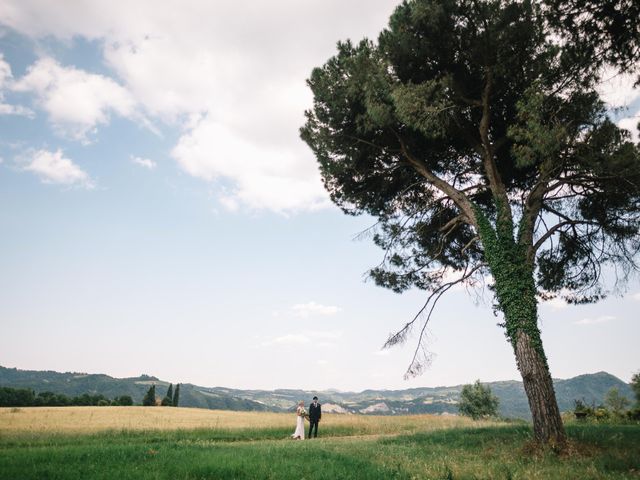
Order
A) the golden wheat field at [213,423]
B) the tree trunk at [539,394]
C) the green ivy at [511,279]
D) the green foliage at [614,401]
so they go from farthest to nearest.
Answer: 1. the green foliage at [614,401]
2. the golden wheat field at [213,423]
3. the green ivy at [511,279]
4. the tree trunk at [539,394]

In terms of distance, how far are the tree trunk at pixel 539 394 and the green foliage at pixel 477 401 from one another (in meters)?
51.2

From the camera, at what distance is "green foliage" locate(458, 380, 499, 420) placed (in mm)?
53938

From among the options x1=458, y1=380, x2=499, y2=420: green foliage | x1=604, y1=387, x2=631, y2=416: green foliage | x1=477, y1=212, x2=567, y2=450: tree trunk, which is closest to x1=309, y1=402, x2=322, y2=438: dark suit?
x1=477, y1=212, x2=567, y2=450: tree trunk

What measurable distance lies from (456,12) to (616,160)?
602 centimetres

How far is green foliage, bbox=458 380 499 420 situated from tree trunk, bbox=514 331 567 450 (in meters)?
51.2

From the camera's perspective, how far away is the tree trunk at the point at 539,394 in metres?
8.59

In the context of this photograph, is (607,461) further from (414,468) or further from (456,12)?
(456,12)

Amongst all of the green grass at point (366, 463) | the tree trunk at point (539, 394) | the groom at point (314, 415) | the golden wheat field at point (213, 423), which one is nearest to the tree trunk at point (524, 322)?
the tree trunk at point (539, 394)

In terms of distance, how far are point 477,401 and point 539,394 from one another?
174 ft

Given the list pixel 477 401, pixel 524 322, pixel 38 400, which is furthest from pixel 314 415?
pixel 38 400

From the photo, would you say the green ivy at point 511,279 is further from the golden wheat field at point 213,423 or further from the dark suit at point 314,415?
the golden wheat field at point 213,423

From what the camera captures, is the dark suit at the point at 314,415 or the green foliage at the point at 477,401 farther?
the green foliage at the point at 477,401

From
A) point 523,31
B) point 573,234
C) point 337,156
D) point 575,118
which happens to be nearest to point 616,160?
point 575,118

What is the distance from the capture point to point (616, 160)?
32.2 feet
